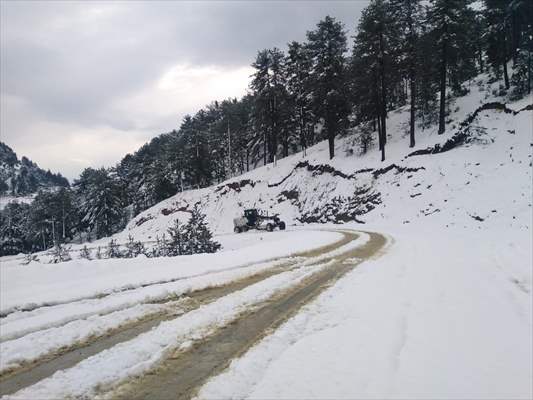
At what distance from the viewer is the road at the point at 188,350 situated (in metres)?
4.04

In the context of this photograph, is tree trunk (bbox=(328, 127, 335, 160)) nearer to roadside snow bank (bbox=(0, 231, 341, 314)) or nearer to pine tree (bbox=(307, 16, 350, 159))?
pine tree (bbox=(307, 16, 350, 159))

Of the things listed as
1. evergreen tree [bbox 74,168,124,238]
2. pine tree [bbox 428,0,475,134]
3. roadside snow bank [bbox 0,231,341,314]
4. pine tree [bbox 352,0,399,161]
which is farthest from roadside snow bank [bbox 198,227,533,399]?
evergreen tree [bbox 74,168,124,238]

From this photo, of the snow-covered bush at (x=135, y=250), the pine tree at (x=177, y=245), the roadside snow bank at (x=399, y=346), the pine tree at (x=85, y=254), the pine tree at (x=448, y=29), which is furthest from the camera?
the pine tree at (x=448, y=29)

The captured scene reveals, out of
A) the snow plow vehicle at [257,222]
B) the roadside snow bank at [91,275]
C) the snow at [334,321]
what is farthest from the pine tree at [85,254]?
the snow plow vehicle at [257,222]

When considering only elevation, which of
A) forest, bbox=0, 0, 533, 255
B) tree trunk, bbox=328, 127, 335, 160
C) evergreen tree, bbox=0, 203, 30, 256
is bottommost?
evergreen tree, bbox=0, 203, 30, 256

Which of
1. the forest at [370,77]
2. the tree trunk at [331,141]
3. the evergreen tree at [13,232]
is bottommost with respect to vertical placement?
the evergreen tree at [13,232]

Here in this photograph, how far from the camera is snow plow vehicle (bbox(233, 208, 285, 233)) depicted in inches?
1454

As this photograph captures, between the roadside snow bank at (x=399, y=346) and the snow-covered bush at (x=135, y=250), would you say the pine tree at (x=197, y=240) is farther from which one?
the roadside snow bank at (x=399, y=346)

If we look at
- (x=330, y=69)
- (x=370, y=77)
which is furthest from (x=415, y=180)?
(x=330, y=69)

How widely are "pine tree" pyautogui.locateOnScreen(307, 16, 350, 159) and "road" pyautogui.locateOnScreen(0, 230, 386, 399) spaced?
128 ft

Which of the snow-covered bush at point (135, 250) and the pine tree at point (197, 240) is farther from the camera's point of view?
the snow-covered bush at point (135, 250)

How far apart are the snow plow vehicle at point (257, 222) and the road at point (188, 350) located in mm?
27871

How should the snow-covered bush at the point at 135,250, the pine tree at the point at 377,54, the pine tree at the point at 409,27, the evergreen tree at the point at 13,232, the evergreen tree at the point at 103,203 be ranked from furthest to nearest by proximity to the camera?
the evergreen tree at the point at 13,232 < the evergreen tree at the point at 103,203 < the pine tree at the point at 377,54 < the pine tree at the point at 409,27 < the snow-covered bush at the point at 135,250

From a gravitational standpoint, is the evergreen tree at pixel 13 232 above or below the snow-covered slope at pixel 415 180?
below
